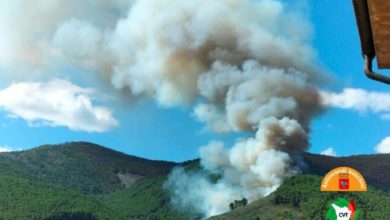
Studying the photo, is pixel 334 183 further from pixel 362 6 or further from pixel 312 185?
pixel 312 185

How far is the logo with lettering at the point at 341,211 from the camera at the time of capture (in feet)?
28.5

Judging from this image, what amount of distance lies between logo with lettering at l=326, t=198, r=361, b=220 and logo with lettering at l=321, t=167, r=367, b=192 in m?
0.24

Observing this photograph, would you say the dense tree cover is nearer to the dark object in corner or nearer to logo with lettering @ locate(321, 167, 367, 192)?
logo with lettering @ locate(321, 167, 367, 192)

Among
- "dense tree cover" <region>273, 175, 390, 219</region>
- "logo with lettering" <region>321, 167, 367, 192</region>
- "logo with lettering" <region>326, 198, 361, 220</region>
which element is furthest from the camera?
"dense tree cover" <region>273, 175, 390, 219</region>

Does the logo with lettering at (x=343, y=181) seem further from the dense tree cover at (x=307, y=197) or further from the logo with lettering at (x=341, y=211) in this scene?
the dense tree cover at (x=307, y=197)

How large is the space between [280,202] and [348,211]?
15350 cm

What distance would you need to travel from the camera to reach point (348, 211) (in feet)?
28.6

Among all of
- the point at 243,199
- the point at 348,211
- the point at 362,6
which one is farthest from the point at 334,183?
the point at 243,199

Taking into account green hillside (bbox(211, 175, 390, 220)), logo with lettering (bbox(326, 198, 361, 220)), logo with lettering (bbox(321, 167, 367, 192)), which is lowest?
logo with lettering (bbox(326, 198, 361, 220))

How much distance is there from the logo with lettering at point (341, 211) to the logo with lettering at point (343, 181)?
0.80 ft

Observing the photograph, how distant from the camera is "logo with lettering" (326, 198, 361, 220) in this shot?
28.5 ft

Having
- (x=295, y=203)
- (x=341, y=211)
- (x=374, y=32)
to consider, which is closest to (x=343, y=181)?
(x=341, y=211)

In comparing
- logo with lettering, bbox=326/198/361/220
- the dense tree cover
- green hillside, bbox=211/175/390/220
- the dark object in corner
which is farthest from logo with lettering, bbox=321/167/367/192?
the dense tree cover

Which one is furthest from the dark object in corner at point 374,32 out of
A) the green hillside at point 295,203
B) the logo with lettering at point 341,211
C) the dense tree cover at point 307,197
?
the dense tree cover at point 307,197
